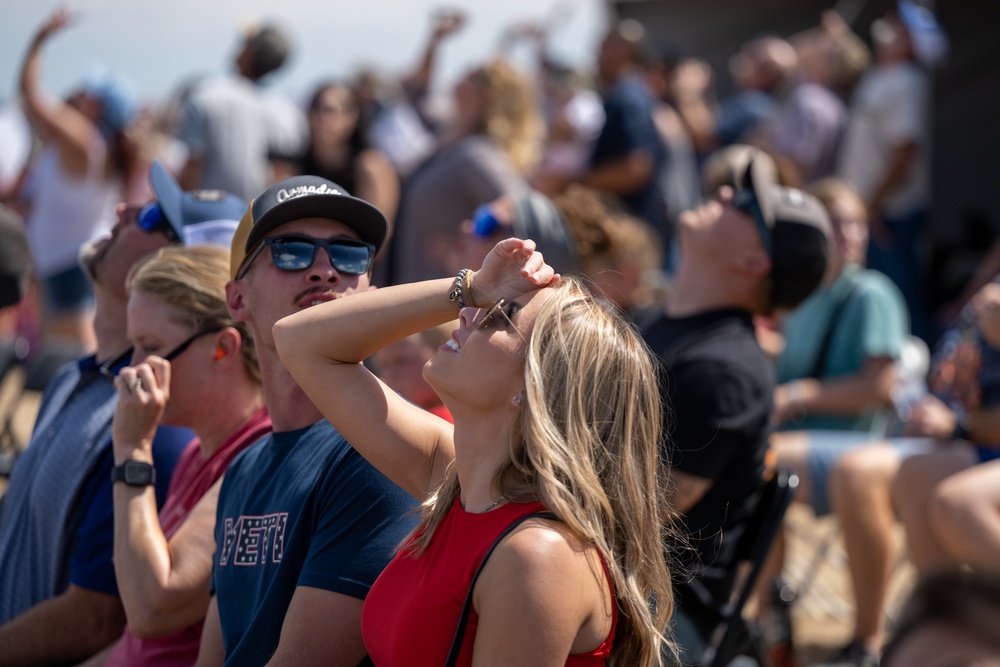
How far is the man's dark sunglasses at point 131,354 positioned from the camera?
9.40 ft

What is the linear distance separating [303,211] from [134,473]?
74 cm

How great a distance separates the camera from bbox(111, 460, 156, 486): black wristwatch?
2.66 metres

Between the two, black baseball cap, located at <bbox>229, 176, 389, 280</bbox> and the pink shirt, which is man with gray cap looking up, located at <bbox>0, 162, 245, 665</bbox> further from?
black baseball cap, located at <bbox>229, 176, 389, 280</bbox>

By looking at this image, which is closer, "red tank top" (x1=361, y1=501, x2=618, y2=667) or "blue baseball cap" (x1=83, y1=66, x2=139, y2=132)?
"red tank top" (x1=361, y1=501, x2=618, y2=667)

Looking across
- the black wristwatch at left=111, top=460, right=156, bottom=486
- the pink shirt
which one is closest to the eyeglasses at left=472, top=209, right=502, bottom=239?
the pink shirt

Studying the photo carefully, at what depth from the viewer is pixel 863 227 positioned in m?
5.48

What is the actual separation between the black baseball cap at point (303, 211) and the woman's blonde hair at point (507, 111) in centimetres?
356

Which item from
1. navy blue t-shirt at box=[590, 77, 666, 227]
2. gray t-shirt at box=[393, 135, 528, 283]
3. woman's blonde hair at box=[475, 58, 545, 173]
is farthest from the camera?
navy blue t-shirt at box=[590, 77, 666, 227]

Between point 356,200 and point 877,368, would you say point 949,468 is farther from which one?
point 356,200

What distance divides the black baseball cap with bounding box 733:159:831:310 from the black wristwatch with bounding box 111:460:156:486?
203 cm

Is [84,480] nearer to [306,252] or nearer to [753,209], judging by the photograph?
[306,252]

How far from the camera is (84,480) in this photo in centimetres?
301

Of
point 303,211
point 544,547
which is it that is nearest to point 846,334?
point 303,211

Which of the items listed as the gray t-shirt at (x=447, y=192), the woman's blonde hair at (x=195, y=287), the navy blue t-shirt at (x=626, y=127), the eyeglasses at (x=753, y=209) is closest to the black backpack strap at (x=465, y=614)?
the woman's blonde hair at (x=195, y=287)
